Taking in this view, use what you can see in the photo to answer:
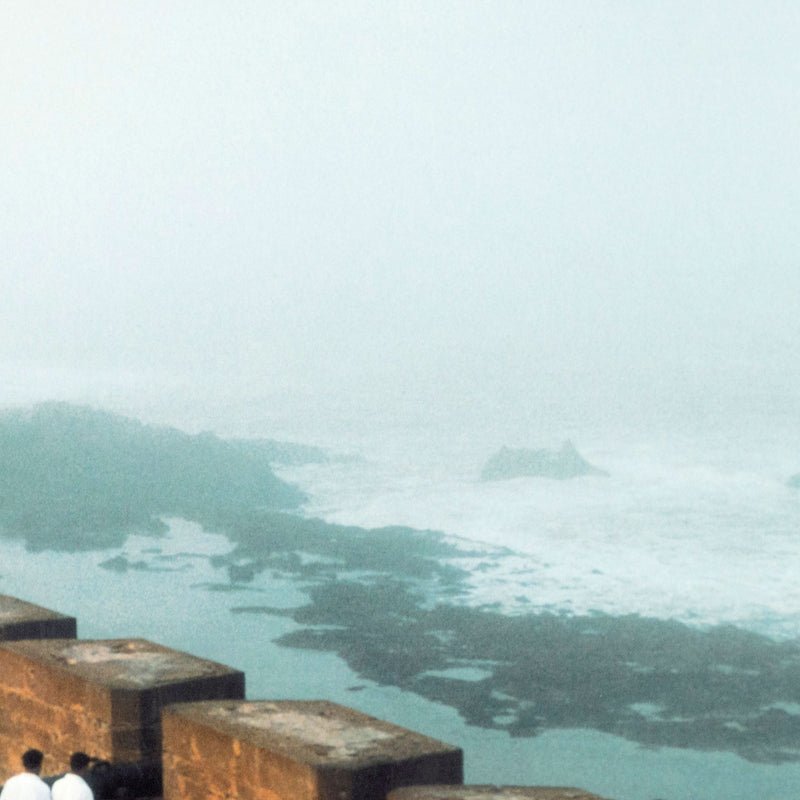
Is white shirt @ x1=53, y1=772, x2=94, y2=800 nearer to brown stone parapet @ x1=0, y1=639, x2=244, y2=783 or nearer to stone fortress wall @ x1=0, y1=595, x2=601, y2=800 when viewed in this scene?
stone fortress wall @ x1=0, y1=595, x2=601, y2=800

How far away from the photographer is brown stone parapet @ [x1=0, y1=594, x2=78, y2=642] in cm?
583

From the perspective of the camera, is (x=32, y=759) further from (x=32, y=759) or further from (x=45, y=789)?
(x=45, y=789)

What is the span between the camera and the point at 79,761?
4660mm

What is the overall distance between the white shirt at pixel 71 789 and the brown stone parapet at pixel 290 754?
1.11 feet

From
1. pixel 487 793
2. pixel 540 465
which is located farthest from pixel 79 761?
pixel 540 465

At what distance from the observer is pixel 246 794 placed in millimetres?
4090

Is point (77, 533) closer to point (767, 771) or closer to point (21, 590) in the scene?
point (21, 590)

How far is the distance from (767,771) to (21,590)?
37.5 metres

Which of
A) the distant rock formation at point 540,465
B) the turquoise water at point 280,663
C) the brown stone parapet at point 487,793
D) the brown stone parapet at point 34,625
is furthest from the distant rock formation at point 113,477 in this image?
the brown stone parapet at point 487,793

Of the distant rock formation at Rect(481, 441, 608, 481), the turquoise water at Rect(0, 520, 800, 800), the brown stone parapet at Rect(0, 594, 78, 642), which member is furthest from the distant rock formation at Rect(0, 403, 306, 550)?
the brown stone parapet at Rect(0, 594, 78, 642)

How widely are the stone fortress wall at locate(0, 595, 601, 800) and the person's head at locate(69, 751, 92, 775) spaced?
12 centimetres

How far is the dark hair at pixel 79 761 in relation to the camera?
4.64 m

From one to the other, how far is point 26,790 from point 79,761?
400mm

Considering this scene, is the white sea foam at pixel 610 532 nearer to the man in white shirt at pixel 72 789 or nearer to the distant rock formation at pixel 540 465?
the distant rock formation at pixel 540 465
